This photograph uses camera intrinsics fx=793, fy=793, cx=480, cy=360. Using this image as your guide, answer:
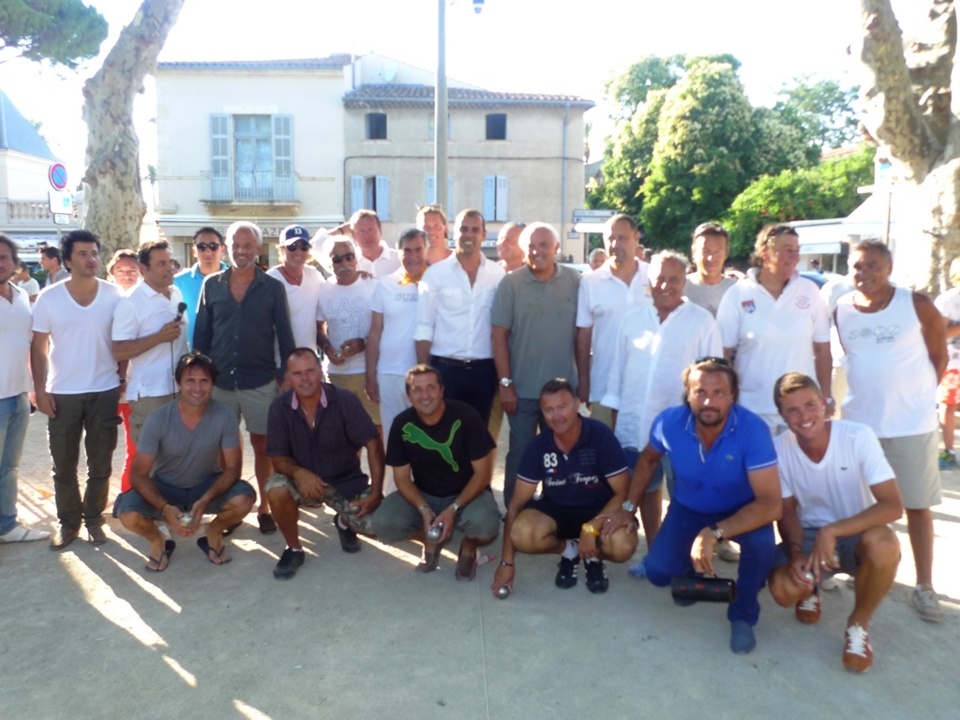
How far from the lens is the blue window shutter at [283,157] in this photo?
2733 centimetres

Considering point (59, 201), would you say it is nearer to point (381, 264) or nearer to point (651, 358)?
point (381, 264)

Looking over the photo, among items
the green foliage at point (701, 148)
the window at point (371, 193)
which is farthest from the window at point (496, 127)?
the green foliage at point (701, 148)

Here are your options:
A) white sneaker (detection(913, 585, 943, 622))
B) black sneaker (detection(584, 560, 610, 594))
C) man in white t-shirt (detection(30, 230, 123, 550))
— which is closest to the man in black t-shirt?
black sneaker (detection(584, 560, 610, 594))

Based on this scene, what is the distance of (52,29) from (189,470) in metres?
18.2

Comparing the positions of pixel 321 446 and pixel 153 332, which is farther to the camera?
pixel 153 332

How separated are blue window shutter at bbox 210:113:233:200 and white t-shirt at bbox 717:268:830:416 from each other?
2607cm

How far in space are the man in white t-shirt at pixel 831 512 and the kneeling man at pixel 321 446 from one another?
221 centimetres

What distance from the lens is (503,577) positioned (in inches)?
158

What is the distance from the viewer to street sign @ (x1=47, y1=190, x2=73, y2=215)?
9.83 m

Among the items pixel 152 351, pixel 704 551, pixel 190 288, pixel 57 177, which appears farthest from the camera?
pixel 57 177

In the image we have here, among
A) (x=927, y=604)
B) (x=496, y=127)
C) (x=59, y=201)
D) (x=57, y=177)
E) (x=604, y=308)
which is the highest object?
(x=496, y=127)

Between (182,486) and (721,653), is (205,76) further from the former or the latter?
(721,653)

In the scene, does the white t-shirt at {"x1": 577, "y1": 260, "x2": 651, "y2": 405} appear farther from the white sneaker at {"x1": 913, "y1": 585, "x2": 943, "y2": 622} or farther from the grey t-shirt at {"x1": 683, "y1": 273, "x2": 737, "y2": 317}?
the white sneaker at {"x1": 913, "y1": 585, "x2": 943, "y2": 622}

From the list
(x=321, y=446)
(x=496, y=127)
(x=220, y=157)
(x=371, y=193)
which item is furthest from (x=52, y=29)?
(x=321, y=446)
